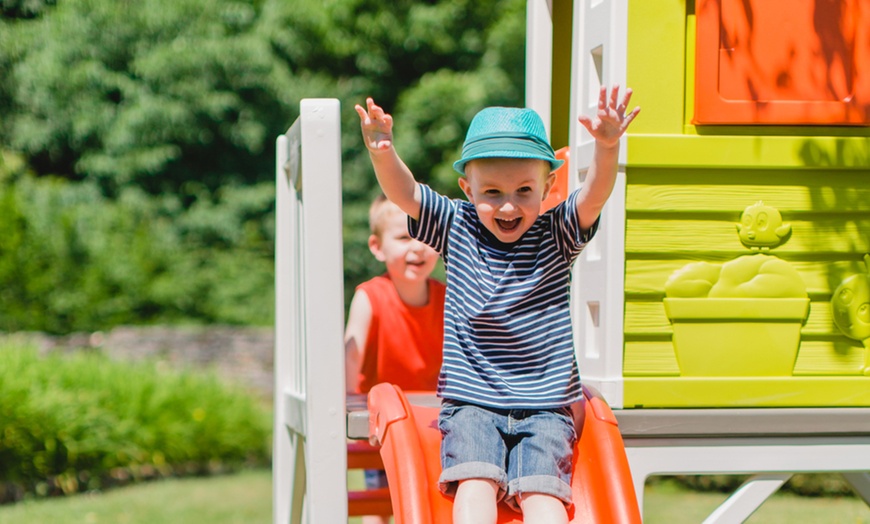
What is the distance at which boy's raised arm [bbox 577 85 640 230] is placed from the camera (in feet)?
9.17

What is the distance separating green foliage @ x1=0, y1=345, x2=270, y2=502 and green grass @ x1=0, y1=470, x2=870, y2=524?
0.24 metres

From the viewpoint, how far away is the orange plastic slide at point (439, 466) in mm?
2912

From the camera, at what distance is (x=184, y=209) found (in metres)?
16.1

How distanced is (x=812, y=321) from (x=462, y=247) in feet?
4.05

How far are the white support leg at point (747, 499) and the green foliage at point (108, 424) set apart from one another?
6.04 metres

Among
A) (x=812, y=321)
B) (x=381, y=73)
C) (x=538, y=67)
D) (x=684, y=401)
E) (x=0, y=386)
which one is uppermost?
(x=381, y=73)

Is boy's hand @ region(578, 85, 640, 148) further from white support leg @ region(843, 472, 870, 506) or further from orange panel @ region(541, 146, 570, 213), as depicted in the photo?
white support leg @ region(843, 472, 870, 506)

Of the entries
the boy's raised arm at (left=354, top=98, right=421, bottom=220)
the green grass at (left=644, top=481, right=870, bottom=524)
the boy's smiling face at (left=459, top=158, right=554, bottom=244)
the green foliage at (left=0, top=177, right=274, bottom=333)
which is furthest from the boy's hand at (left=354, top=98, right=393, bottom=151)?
the green foliage at (left=0, top=177, right=274, bottom=333)

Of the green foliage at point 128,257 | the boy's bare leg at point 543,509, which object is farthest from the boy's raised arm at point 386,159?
the green foliage at point 128,257

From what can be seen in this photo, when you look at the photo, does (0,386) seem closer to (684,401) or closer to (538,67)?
(538,67)

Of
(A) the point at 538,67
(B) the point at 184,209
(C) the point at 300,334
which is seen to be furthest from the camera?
(B) the point at 184,209

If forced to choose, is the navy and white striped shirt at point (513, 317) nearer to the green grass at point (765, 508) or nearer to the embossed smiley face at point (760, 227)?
the embossed smiley face at point (760, 227)

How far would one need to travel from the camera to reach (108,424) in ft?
28.4

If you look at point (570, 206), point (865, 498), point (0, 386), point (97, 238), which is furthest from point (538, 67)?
point (97, 238)
